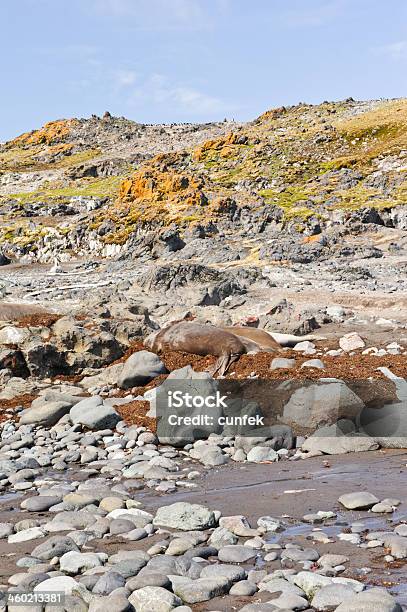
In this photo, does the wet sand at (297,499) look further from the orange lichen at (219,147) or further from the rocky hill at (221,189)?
the orange lichen at (219,147)

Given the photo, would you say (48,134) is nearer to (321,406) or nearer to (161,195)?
(161,195)

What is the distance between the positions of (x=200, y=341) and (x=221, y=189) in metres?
59.0

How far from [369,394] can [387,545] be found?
20.4 feet

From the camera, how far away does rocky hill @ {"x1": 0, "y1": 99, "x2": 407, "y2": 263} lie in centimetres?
5016

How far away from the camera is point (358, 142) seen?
9419cm

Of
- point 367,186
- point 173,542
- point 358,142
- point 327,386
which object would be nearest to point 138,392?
point 327,386

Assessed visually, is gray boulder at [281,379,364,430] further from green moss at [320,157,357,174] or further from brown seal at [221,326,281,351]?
green moss at [320,157,357,174]

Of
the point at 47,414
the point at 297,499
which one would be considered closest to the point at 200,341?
the point at 47,414

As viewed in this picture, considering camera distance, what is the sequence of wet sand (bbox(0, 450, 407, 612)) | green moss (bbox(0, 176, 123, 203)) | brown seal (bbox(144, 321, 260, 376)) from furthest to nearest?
green moss (bbox(0, 176, 123, 203)) → brown seal (bbox(144, 321, 260, 376)) → wet sand (bbox(0, 450, 407, 612))

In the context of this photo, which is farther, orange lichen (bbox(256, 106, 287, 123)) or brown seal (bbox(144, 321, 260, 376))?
orange lichen (bbox(256, 106, 287, 123))

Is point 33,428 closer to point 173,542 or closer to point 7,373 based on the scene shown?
point 7,373

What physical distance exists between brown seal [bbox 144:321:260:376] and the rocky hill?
2291 centimetres

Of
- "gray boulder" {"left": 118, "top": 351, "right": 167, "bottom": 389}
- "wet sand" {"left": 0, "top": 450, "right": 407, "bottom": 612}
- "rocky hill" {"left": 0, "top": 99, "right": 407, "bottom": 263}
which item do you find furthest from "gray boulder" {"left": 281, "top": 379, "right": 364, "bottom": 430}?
"rocky hill" {"left": 0, "top": 99, "right": 407, "bottom": 263}

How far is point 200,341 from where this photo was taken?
17.3 m
